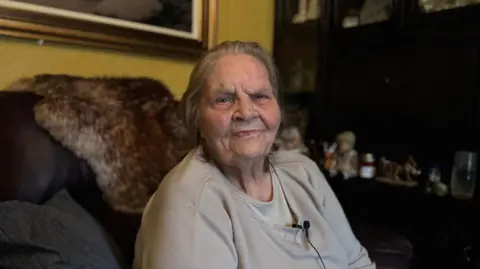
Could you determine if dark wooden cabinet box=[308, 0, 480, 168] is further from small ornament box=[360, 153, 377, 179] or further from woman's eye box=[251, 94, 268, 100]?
woman's eye box=[251, 94, 268, 100]

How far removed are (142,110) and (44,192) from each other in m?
0.45

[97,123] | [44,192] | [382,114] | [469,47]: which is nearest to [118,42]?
[97,123]

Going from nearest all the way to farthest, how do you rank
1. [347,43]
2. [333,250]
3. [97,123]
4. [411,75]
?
[333,250] → [97,123] → [411,75] → [347,43]

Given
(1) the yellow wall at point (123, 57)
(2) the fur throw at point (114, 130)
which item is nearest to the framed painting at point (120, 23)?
(1) the yellow wall at point (123, 57)

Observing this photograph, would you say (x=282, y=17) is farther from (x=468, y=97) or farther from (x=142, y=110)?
(x=142, y=110)

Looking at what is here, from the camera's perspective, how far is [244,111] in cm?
118

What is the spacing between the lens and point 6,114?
130 centimetres

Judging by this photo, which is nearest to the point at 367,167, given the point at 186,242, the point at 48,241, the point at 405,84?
the point at 405,84

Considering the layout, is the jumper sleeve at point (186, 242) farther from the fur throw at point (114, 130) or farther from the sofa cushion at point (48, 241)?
the fur throw at point (114, 130)

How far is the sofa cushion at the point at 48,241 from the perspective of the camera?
3.03 ft

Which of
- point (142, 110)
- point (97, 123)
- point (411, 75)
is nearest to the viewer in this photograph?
point (97, 123)

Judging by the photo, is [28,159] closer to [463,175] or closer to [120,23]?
[120,23]

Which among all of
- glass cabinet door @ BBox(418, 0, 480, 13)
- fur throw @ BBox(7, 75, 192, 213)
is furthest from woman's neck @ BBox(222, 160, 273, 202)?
glass cabinet door @ BBox(418, 0, 480, 13)

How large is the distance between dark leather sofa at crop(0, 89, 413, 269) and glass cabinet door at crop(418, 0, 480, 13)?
3.29 feet
